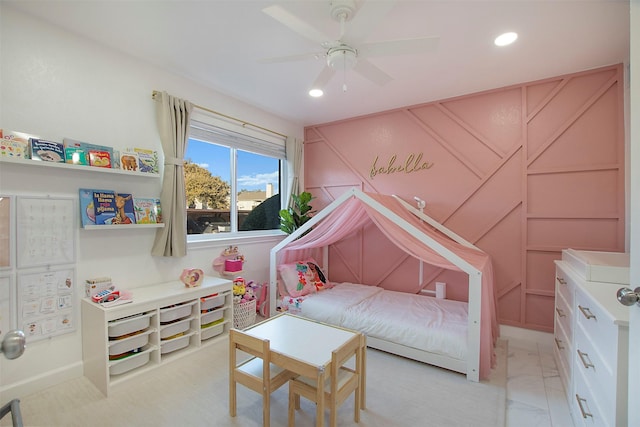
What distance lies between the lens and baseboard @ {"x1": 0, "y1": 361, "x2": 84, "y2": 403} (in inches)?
78.4

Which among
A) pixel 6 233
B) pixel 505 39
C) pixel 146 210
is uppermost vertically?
pixel 505 39

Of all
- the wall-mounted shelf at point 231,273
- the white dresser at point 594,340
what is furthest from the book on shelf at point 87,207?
the white dresser at point 594,340

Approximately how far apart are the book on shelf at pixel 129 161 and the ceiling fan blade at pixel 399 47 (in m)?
2.08

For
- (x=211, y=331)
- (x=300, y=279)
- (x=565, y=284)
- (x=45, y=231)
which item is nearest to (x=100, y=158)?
(x=45, y=231)

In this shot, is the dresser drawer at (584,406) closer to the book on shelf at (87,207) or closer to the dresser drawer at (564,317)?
the dresser drawer at (564,317)

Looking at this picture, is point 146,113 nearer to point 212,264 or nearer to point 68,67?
point 68,67

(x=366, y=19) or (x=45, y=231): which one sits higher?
(x=366, y=19)

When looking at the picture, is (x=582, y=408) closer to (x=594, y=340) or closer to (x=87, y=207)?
(x=594, y=340)

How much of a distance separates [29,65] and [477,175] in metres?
4.10

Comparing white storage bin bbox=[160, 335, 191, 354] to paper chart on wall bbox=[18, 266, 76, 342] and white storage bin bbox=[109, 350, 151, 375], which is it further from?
paper chart on wall bbox=[18, 266, 76, 342]

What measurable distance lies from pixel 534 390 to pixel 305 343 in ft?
5.96

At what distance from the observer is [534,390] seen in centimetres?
219

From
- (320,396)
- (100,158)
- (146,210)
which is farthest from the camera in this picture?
(146,210)

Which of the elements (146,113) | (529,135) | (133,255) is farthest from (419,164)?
(133,255)
